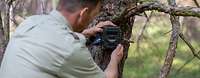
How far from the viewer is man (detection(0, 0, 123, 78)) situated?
2195 mm

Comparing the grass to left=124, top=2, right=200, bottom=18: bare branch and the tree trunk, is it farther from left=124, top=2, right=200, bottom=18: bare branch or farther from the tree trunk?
left=124, top=2, right=200, bottom=18: bare branch

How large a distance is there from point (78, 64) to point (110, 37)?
43 centimetres

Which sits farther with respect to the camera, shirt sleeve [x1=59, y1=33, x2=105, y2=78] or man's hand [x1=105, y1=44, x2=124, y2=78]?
man's hand [x1=105, y1=44, x2=124, y2=78]

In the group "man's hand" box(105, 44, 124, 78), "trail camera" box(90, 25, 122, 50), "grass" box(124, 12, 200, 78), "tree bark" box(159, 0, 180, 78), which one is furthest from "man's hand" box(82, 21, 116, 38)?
"grass" box(124, 12, 200, 78)

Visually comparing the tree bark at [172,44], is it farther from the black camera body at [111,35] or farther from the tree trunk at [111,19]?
the black camera body at [111,35]

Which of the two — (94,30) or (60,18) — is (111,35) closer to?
(94,30)

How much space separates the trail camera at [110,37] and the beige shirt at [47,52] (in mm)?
379

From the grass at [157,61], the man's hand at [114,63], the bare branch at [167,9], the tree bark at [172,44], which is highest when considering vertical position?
the bare branch at [167,9]

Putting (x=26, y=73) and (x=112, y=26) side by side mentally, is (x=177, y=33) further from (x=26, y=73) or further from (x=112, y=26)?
(x=26, y=73)

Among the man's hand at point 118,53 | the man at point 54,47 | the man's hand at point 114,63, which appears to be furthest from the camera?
the man's hand at point 118,53

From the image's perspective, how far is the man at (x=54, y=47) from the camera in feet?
7.20

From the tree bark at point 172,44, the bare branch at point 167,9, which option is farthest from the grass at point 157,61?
the bare branch at point 167,9

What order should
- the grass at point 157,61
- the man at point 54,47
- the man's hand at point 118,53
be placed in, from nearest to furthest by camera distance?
the man at point 54,47 < the man's hand at point 118,53 < the grass at point 157,61

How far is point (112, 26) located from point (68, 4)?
0.49m
